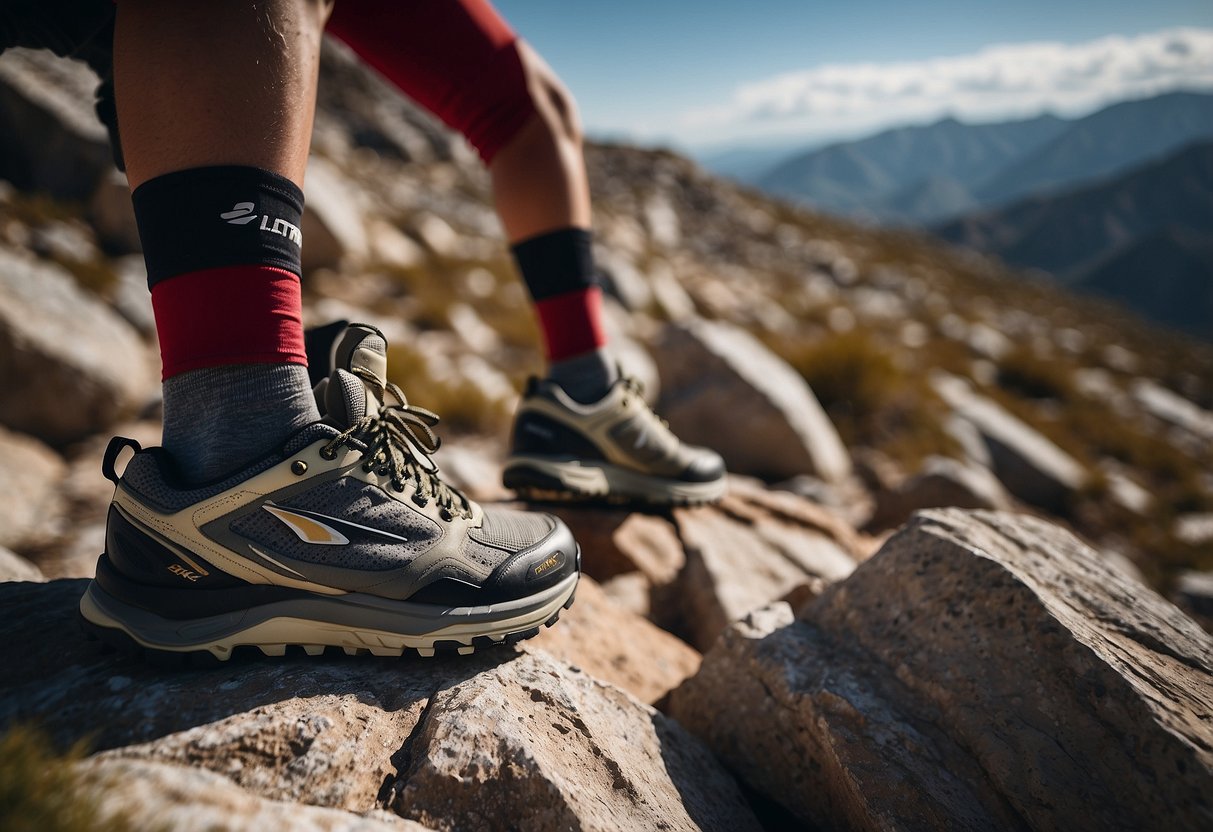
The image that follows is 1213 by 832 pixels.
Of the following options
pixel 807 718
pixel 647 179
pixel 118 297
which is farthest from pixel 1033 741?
pixel 647 179

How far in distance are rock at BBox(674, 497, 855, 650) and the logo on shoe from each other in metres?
1.49

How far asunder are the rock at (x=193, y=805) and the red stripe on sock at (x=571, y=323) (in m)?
1.35

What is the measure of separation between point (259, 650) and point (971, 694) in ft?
4.20

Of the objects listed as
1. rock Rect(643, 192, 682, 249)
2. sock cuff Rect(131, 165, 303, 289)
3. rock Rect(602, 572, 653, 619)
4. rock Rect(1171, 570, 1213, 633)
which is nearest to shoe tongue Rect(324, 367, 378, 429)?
sock cuff Rect(131, 165, 303, 289)

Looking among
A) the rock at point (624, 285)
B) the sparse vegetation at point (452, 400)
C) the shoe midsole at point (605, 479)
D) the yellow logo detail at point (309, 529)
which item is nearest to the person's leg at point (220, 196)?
the yellow logo detail at point (309, 529)

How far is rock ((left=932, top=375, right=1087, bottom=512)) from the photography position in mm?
4996

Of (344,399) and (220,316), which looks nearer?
(220,316)

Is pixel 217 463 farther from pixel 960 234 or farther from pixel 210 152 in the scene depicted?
pixel 960 234

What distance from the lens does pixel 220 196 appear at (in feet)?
3.11

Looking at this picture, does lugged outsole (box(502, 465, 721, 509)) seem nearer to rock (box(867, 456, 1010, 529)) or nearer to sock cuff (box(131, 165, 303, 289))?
sock cuff (box(131, 165, 303, 289))

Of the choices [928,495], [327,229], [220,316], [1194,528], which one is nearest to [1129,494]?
[1194,528]

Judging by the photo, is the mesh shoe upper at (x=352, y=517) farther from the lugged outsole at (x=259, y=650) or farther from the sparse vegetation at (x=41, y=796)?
the sparse vegetation at (x=41, y=796)

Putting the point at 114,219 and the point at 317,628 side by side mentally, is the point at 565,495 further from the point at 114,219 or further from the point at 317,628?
the point at 114,219

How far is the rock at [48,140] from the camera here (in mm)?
5445
